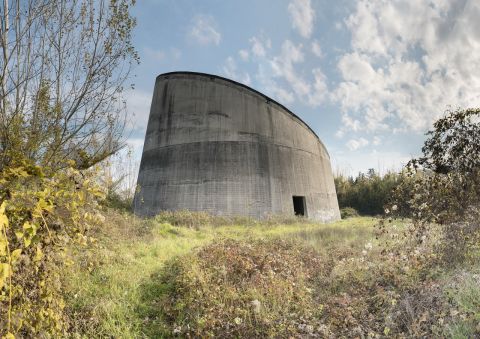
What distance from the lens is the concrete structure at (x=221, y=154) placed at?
57.7 feet

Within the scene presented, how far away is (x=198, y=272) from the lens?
5926 mm

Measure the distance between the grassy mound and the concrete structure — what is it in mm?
10370

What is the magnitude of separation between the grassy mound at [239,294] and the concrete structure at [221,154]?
34.0 ft

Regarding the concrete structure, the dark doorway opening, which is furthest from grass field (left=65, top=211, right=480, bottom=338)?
the dark doorway opening

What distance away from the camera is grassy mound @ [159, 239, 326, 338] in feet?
15.3

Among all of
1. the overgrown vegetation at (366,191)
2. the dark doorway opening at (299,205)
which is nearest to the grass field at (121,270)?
the dark doorway opening at (299,205)

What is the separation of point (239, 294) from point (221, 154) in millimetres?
13068

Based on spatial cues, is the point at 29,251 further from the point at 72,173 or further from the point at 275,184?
the point at 275,184

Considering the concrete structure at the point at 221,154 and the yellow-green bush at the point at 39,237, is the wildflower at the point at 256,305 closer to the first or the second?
the yellow-green bush at the point at 39,237

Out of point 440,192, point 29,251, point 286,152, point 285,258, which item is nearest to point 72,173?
point 29,251

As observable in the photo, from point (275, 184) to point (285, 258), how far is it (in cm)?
1157

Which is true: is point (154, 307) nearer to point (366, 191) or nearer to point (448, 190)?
point (448, 190)

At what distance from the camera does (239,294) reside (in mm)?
5391

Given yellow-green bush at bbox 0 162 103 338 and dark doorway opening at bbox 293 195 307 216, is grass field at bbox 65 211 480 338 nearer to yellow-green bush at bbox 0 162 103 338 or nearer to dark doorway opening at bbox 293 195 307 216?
yellow-green bush at bbox 0 162 103 338
